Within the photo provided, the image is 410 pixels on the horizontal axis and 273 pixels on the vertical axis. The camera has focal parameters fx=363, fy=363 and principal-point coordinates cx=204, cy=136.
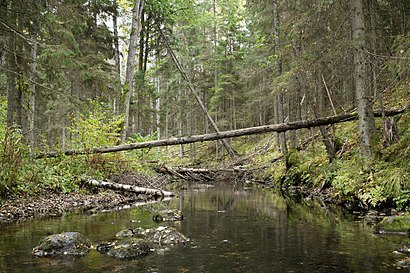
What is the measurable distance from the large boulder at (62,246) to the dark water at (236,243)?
174 millimetres

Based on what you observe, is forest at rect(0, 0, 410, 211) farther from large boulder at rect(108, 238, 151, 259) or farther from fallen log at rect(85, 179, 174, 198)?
large boulder at rect(108, 238, 151, 259)

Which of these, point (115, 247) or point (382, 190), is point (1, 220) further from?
point (382, 190)

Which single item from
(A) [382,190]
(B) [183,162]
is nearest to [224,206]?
(A) [382,190]

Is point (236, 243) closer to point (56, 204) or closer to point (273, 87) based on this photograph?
point (56, 204)

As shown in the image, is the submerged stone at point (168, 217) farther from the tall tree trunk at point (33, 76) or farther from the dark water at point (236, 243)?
the tall tree trunk at point (33, 76)

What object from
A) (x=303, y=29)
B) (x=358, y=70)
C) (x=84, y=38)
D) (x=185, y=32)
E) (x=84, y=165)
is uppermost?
(x=185, y=32)

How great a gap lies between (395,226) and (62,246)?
19.5 feet

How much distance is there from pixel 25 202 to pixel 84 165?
3.62 metres

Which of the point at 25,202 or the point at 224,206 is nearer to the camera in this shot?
the point at 25,202

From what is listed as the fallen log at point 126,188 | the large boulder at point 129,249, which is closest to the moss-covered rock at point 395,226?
the large boulder at point 129,249

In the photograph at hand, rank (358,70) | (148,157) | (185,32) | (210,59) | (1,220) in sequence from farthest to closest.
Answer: (185,32) → (210,59) → (148,157) → (358,70) → (1,220)

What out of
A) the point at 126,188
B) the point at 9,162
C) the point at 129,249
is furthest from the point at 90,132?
the point at 129,249

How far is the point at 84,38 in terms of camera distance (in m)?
20.1

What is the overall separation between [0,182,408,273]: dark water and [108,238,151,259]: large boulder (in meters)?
0.18
